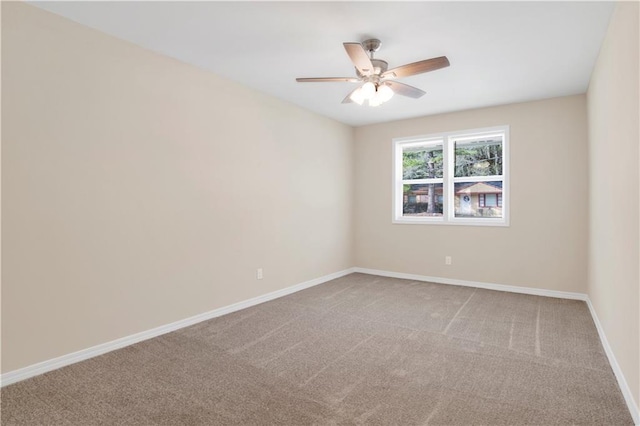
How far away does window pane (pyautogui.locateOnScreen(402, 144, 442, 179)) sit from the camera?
5273 mm

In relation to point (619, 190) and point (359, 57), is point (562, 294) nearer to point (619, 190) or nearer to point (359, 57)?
point (619, 190)

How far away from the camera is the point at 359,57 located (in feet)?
8.11

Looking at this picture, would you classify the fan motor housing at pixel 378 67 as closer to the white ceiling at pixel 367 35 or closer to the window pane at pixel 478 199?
the white ceiling at pixel 367 35

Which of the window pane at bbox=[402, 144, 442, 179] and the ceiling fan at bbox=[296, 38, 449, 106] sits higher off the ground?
the ceiling fan at bbox=[296, 38, 449, 106]

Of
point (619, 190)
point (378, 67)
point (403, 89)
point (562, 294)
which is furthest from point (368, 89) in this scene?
point (562, 294)

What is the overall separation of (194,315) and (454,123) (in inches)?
168

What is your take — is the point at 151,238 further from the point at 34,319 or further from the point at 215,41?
the point at 215,41

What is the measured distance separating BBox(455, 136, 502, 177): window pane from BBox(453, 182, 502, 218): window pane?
0.17 meters

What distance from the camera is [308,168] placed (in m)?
4.86

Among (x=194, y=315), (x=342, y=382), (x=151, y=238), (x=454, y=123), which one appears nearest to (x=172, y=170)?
(x=151, y=238)

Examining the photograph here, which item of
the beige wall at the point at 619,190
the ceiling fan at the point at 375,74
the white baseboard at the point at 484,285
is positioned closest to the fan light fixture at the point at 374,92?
the ceiling fan at the point at 375,74

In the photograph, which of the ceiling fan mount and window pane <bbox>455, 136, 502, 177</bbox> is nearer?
the ceiling fan mount

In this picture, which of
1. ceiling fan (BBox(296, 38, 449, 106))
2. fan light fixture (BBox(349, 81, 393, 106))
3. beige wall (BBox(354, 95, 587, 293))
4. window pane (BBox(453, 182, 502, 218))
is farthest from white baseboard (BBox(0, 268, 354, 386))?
window pane (BBox(453, 182, 502, 218))

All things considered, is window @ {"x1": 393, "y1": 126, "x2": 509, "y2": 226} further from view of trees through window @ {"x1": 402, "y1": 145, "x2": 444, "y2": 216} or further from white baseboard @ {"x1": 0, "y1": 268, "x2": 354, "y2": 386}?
white baseboard @ {"x1": 0, "y1": 268, "x2": 354, "y2": 386}
